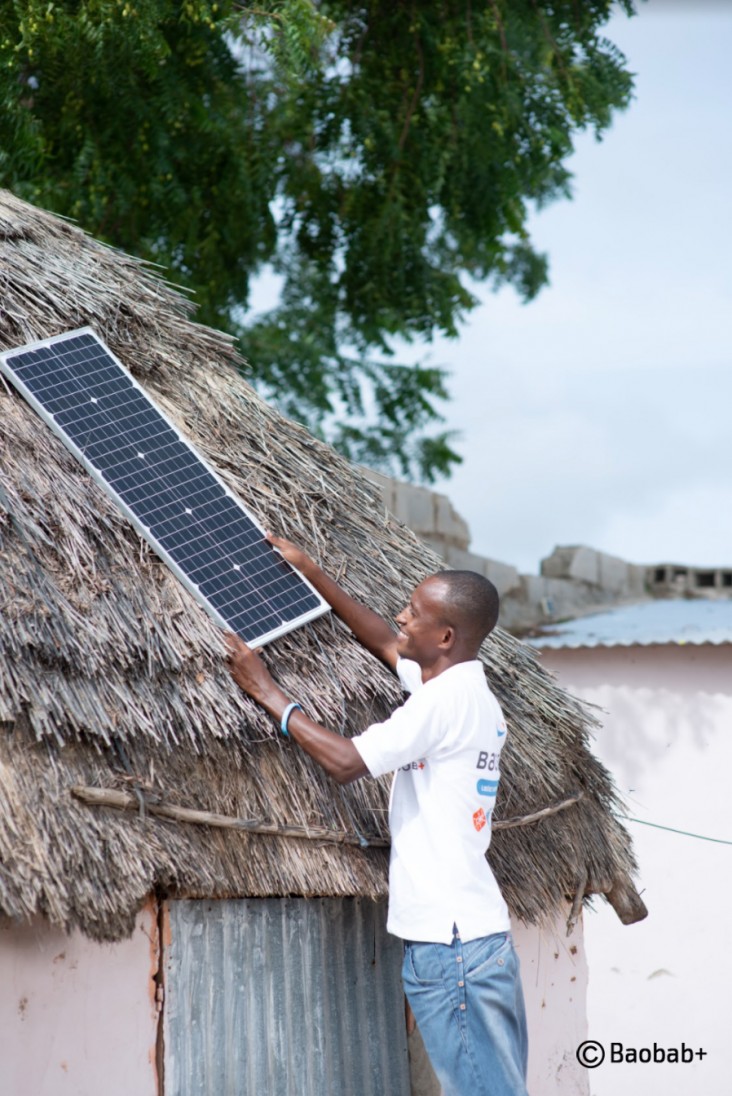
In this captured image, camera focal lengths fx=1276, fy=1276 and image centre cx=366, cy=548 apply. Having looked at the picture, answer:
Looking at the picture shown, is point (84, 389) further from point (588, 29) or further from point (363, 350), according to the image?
point (363, 350)

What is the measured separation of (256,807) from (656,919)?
658cm

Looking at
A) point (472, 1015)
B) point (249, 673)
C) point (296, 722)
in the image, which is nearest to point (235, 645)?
point (249, 673)

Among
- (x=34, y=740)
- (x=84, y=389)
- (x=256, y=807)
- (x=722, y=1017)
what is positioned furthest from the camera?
(x=722, y=1017)

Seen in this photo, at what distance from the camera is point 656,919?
969 cm

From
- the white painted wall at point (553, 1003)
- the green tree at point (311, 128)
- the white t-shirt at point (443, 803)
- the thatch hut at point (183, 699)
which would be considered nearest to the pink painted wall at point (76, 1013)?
the thatch hut at point (183, 699)

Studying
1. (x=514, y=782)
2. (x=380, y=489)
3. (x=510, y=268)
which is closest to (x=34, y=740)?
(x=514, y=782)

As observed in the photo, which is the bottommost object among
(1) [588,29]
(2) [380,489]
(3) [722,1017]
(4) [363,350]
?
(3) [722,1017]

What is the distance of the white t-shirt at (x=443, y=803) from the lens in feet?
12.0

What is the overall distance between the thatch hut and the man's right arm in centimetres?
6

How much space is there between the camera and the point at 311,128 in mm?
10188

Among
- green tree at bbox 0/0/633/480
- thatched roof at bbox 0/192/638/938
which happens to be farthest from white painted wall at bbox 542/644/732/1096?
thatched roof at bbox 0/192/638/938

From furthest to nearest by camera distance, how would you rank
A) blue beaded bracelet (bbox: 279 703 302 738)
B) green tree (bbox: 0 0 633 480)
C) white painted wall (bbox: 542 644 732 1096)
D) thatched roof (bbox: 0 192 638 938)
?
white painted wall (bbox: 542 644 732 1096) → green tree (bbox: 0 0 633 480) → blue beaded bracelet (bbox: 279 703 302 738) → thatched roof (bbox: 0 192 638 938)

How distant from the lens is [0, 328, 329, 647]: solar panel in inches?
169

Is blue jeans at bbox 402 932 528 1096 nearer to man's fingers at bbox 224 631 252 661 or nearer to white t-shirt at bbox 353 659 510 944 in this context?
white t-shirt at bbox 353 659 510 944
